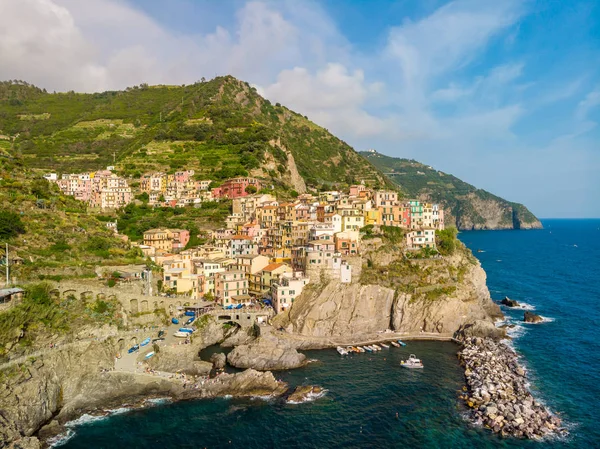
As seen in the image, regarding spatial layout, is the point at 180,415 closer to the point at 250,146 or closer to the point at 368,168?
the point at 250,146

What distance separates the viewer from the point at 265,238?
261 ft

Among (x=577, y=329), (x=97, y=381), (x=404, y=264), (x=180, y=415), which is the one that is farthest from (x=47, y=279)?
(x=577, y=329)

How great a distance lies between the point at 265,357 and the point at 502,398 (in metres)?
25.6

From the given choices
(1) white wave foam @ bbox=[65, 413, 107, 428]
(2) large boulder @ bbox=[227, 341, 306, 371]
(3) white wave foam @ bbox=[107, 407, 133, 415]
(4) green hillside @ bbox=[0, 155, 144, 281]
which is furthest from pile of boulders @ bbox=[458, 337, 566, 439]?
(4) green hillside @ bbox=[0, 155, 144, 281]

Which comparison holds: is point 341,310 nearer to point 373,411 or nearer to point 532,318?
point 373,411

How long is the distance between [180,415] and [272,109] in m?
159

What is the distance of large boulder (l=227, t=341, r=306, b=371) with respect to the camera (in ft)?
159

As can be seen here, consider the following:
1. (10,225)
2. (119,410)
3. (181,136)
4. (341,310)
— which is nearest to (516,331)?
(341,310)

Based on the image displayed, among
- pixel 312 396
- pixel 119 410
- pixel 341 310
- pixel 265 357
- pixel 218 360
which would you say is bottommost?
pixel 119 410

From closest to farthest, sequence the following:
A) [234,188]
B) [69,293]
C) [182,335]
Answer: [69,293], [182,335], [234,188]

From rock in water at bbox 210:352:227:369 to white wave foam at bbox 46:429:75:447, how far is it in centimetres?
1626

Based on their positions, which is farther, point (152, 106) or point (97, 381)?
point (152, 106)

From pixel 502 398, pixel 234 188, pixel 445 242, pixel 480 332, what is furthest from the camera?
pixel 234 188

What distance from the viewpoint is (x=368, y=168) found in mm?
160250
